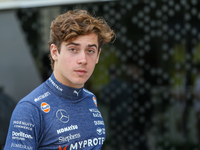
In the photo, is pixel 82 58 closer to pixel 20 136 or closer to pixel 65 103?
pixel 65 103

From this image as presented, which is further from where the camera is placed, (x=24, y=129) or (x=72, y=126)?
(x=72, y=126)

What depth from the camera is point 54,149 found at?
1.43 m

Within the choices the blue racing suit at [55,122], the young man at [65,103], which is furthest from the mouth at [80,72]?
the blue racing suit at [55,122]

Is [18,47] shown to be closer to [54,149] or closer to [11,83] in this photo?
[11,83]

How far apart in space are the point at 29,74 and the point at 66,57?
2326 millimetres

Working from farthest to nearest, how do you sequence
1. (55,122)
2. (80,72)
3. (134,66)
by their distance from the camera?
1. (134,66)
2. (80,72)
3. (55,122)

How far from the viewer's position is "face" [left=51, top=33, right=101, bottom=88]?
154cm

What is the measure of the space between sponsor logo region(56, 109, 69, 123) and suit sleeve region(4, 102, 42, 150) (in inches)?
4.8

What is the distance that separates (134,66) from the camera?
3686mm

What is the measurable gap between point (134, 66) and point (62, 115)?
7.58ft

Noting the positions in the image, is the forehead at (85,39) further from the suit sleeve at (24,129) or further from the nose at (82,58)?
the suit sleeve at (24,129)

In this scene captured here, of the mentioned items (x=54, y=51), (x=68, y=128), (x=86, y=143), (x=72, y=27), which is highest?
(x=72, y=27)

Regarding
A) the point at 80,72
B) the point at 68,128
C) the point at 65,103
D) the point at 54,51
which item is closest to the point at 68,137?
the point at 68,128

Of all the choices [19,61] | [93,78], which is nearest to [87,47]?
[93,78]
